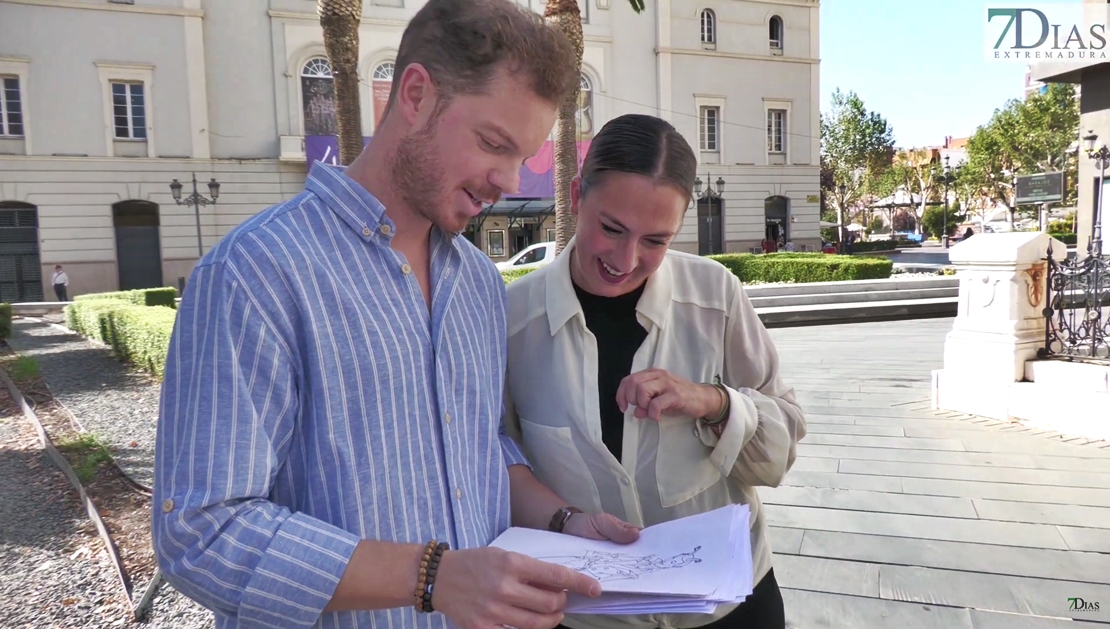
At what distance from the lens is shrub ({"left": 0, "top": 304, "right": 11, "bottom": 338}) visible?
13.7m

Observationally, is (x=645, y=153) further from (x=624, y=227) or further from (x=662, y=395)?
(x=662, y=395)

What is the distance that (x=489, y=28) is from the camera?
122 centimetres

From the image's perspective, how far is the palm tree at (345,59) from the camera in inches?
367

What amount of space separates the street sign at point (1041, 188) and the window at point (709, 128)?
12920mm

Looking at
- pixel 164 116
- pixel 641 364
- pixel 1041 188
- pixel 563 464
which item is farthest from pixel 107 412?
pixel 1041 188

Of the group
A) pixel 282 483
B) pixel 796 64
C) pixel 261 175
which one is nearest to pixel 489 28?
pixel 282 483

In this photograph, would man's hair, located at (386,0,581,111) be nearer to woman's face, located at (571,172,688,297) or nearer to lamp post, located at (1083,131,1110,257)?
woman's face, located at (571,172,688,297)

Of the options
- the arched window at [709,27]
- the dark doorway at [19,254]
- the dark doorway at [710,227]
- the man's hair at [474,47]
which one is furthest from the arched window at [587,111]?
the man's hair at [474,47]

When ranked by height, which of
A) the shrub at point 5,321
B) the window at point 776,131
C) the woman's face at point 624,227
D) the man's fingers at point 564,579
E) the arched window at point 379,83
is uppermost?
the arched window at point 379,83

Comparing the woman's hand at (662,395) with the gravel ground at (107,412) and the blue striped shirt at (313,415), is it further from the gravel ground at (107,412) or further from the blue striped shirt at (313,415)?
the gravel ground at (107,412)

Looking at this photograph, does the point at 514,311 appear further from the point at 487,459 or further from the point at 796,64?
the point at 796,64

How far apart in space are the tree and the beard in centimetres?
4427

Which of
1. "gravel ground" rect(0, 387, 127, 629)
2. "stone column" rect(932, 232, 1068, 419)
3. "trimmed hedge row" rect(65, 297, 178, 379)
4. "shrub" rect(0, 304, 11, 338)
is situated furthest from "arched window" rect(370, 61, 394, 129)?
"stone column" rect(932, 232, 1068, 419)

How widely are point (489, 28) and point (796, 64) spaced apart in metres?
33.5
